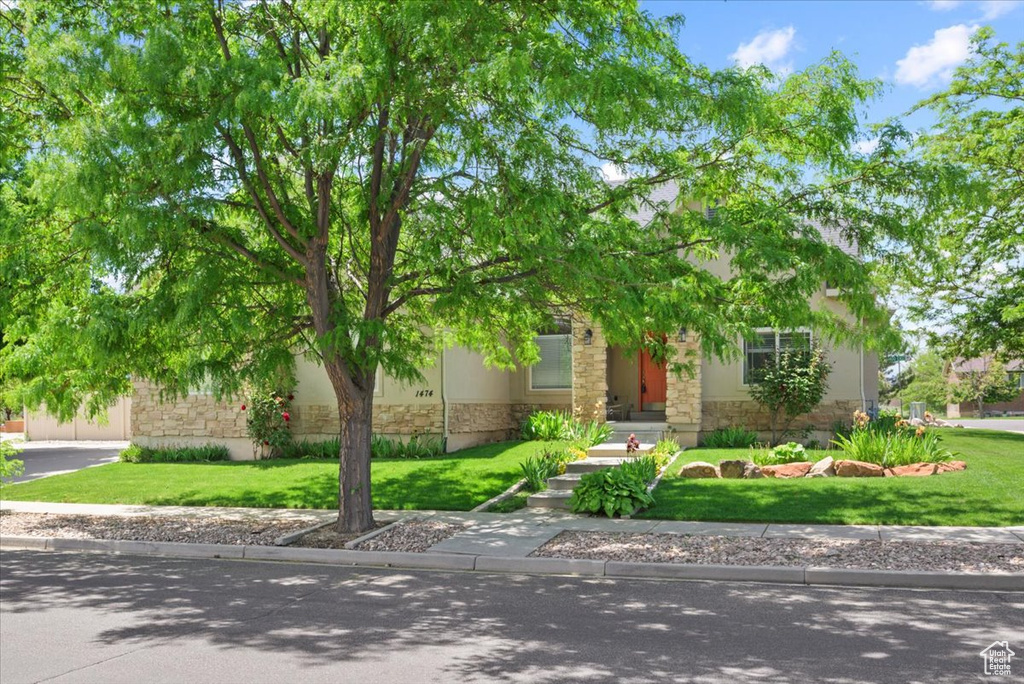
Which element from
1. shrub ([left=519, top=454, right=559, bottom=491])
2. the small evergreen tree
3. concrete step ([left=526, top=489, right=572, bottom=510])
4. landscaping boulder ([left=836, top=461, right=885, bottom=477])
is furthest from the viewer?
the small evergreen tree

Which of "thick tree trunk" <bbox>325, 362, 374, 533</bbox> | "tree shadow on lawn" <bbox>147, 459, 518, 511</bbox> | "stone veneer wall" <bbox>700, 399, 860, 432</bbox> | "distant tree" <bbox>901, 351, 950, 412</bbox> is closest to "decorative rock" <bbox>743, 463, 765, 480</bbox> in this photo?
"tree shadow on lawn" <bbox>147, 459, 518, 511</bbox>

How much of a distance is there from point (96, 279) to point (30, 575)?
389 cm

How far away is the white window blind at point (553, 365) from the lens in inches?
853

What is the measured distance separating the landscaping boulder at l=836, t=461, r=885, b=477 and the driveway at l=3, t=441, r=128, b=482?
16472 millimetres

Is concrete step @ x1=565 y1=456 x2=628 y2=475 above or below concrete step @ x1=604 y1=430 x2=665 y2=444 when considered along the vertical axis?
below

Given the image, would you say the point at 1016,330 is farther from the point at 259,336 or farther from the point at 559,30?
the point at 259,336

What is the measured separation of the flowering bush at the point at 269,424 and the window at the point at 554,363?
607 centimetres

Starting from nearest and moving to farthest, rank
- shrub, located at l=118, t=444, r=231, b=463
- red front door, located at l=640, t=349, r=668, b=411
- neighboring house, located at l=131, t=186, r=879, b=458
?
neighboring house, located at l=131, t=186, r=879, b=458
shrub, located at l=118, t=444, r=231, b=463
red front door, located at l=640, t=349, r=668, b=411

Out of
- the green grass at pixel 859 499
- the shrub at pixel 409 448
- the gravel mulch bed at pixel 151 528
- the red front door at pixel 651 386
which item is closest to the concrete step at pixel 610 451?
the green grass at pixel 859 499

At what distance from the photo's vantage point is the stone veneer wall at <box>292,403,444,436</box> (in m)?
19.9

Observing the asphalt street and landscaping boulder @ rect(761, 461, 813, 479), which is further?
landscaping boulder @ rect(761, 461, 813, 479)

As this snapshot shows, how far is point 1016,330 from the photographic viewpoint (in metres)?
22.7

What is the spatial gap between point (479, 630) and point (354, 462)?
5289 mm

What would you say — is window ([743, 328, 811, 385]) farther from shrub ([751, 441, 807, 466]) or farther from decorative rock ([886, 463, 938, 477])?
decorative rock ([886, 463, 938, 477])
